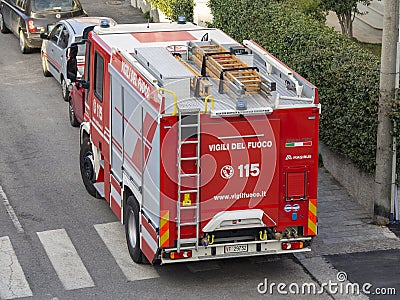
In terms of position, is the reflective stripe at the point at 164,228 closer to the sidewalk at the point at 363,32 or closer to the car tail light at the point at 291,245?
the car tail light at the point at 291,245

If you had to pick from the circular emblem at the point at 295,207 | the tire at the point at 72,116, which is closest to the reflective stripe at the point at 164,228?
the circular emblem at the point at 295,207

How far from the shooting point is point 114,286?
1334cm

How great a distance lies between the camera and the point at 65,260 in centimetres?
1417

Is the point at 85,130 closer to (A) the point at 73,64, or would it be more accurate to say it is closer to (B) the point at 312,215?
(A) the point at 73,64

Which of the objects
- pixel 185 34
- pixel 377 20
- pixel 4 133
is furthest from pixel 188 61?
pixel 377 20

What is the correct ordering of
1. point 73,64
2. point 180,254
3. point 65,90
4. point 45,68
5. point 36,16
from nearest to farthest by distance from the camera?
point 180,254 → point 73,64 → point 65,90 → point 45,68 → point 36,16

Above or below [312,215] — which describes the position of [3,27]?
above

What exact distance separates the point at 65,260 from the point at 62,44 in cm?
856

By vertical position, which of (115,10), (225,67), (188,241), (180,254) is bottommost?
(180,254)

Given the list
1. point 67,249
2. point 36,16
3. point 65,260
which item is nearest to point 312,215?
point 65,260

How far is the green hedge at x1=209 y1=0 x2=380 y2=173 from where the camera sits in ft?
50.5

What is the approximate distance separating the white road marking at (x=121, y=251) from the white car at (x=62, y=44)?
607 cm

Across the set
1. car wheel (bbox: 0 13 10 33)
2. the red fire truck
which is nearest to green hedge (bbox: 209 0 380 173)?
the red fire truck

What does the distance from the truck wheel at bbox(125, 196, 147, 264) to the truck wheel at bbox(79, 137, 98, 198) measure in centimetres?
226
